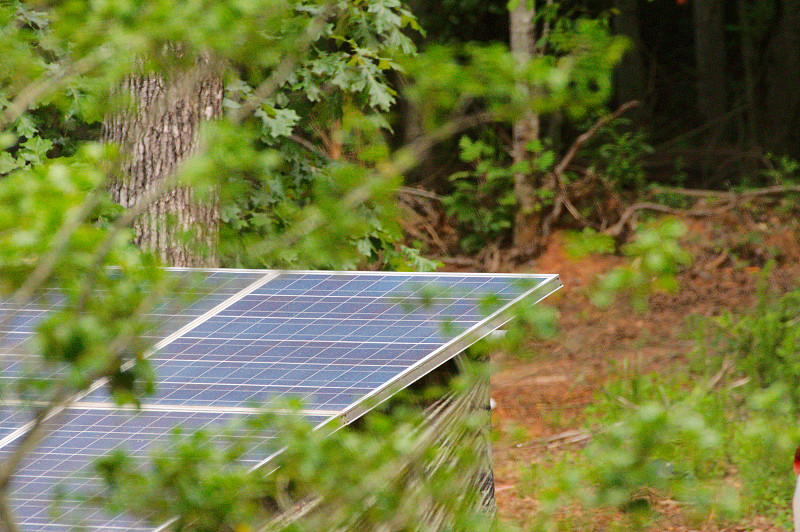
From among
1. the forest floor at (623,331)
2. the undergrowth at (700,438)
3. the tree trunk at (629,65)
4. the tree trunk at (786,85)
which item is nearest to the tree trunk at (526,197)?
the forest floor at (623,331)

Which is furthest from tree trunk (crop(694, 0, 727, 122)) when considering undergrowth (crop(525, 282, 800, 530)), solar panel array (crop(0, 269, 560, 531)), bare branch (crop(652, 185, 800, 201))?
solar panel array (crop(0, 269, 560, 531))

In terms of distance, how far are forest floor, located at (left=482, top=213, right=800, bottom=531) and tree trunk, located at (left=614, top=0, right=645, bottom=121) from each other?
206 inches

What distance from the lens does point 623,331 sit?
10109mm

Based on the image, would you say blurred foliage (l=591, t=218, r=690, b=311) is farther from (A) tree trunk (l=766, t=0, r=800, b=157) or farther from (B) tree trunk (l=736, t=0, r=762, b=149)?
(A) tree trunk (l=766, t=0, r=800, b=157)

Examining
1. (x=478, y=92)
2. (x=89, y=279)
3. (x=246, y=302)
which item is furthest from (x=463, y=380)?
(x=246, y=302)

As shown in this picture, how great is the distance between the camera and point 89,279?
1.46 metres

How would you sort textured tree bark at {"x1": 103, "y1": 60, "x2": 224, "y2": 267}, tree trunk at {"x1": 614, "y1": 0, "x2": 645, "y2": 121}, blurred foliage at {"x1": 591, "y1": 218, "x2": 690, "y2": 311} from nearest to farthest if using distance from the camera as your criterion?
1. blurred foliage at {"x1": 591, "y1": 218, "x2": 690, "y2": 311}
2. textured tree bark at {"x1": 103, "y1": 60, "x2": 224, "y2": 267}
3. tree trunk at {"x1": 614, "y1": 0, "x2": 645, "y2": 121}

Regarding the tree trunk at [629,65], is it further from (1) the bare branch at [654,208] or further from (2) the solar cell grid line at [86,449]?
(2) the solar cell grid line at [86,449]

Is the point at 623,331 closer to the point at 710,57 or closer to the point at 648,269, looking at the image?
the point at 710,57

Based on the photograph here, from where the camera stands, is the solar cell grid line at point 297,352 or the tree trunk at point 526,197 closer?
the solar cell grid line at point 297,352

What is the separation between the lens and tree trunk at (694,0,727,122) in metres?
16.3

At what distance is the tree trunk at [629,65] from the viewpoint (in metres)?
15.9

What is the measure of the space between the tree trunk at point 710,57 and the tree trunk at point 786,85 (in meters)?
1.02

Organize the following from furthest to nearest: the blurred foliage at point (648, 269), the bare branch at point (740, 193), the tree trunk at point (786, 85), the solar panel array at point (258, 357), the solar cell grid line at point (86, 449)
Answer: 1. the tree trunk at point (786, 85)
2. the bare branch at point (740, 193)
3. the solar panel array at point (258, 357)
4. the solar cell grid line at point (86, 449)
5. the blurred foliage at point (648, 269)
